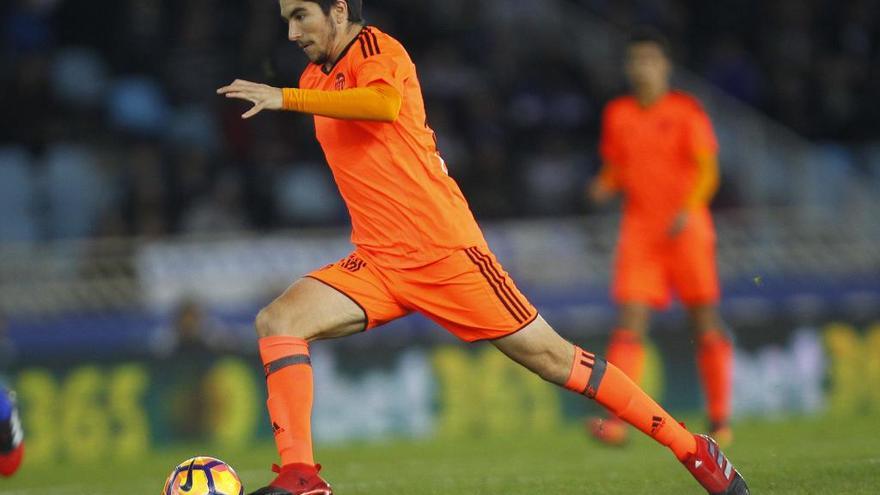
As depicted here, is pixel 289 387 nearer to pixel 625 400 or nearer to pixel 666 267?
pixel 625 400

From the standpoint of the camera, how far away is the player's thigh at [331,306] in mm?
6652

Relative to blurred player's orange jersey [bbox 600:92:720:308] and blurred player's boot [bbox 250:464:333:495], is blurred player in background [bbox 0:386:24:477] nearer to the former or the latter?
blurred player's boot [bbox 250:464:333:495]

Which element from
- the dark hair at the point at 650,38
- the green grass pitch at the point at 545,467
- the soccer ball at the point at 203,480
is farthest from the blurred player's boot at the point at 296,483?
the dark hair at the point at 650,38

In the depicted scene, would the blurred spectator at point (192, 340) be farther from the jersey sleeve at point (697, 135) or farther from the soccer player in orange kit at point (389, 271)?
the soccer player in orange kit at point (389, 271)

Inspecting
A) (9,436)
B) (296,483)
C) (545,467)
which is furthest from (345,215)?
(296,483)

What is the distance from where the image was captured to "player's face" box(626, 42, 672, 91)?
1084 cm

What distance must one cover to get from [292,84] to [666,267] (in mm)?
6871

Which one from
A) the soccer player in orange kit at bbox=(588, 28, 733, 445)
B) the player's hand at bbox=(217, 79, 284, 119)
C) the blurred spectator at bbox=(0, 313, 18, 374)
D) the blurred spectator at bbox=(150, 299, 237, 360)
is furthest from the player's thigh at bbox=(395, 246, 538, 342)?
the blurred spectator at bbox=(0, 313, 18, 374)

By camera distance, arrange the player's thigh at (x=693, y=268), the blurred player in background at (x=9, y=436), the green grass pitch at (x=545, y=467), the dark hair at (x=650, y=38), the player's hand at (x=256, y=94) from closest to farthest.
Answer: the player's hand at (x=256, y=94) → the green grass pitch at (x=545, y=467) → the blurred player in background at (x=9, y=436) → the dark hair at (x=650, y=38) → the player's thigh at (x=693, y=268)

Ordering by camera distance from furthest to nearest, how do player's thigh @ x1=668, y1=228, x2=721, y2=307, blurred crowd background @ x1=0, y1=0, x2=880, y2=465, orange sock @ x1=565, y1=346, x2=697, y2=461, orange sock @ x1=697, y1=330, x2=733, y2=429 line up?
1. blurred crowd background @ x1=0, y1=0, x2=880, y2=465
2. orange sock @ x1=697, y1=330, x2=733, y2=429
3. player's thigh @ x1=668, y1=228, x2=721, y2=307
4. orange sock @ x1=565, y1=346, x2=697, y2=461

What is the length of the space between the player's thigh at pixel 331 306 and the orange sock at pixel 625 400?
0.81 metres

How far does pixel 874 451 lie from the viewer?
9.20m

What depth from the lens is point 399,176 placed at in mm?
6691

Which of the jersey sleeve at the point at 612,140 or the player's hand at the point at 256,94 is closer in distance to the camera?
the player's hand at the point at 256,94
